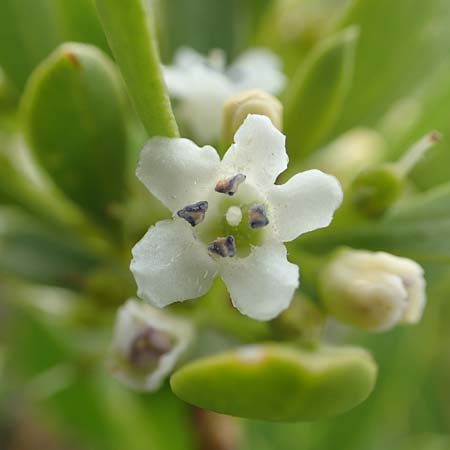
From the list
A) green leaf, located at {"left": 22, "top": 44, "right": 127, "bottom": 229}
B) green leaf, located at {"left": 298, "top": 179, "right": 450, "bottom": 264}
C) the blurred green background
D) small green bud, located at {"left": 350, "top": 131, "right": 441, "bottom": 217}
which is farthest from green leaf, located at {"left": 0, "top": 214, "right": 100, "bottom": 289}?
small green bud, located at {"left": 350, "top": 131, "right": 441, "bottom": 217}

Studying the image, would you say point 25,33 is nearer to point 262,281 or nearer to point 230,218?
point 230,218

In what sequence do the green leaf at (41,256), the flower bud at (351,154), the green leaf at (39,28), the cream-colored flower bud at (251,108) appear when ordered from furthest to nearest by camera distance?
the flower bud at (351,154)
the green leaf at (41,256)
the green leaf at (39,28)
the cream-colored flower bud at (251,108)

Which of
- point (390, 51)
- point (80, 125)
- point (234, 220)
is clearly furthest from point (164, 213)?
point (390, 51)

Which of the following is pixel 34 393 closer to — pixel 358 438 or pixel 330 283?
pixel 358 438

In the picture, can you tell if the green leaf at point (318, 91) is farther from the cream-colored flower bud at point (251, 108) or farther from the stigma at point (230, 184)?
the stigma at point (230, 184)

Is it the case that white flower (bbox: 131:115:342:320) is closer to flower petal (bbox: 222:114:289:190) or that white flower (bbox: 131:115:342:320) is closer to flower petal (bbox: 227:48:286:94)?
flower petal (bbox: 222:114:289:190)

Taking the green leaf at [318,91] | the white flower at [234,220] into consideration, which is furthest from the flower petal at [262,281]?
the green leaf at [318,91]
